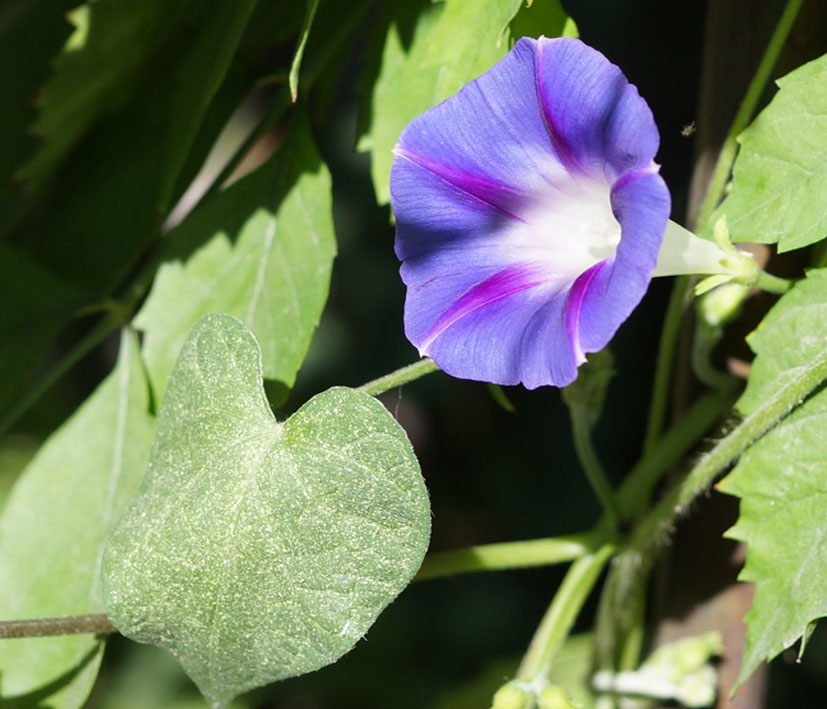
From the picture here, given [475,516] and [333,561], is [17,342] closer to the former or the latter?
[333,561]

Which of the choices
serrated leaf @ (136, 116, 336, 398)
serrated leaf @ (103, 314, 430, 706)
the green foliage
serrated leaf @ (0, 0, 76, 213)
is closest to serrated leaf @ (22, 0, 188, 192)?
serrated leaf @ (0, 0, 76, 213)

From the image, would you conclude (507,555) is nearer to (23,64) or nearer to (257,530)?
(257,530)

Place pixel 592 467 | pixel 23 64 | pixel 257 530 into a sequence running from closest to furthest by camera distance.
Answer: pixel 257 530
pixel 592 467
pixel 23 64

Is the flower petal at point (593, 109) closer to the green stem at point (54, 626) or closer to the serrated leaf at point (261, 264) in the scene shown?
the serrated leaf at point (261, 264)

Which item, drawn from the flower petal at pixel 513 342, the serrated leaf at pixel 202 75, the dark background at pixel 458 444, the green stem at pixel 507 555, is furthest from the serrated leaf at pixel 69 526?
the dark background at pixel 458 444

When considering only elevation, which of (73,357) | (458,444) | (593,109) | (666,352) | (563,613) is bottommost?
(458,444)

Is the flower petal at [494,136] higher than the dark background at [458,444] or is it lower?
higher

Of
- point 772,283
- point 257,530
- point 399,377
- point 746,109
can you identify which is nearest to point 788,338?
point 772,283
